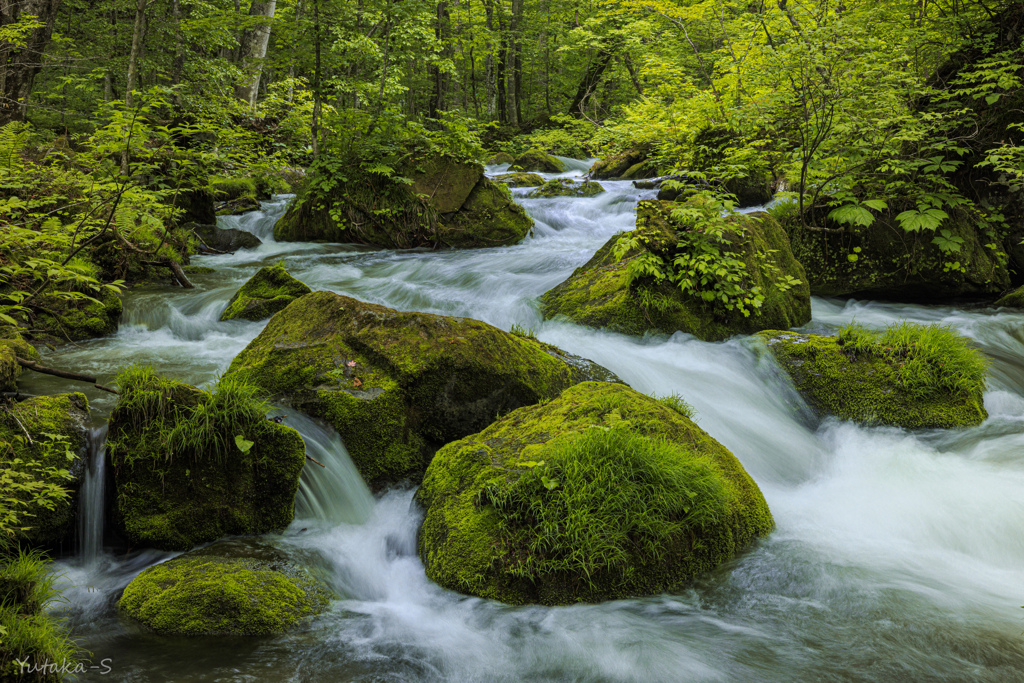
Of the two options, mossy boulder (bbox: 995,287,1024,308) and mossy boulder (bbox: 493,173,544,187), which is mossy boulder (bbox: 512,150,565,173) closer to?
mossy boulder (bbox: 493,173,544,187)

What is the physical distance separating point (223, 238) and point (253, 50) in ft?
22.0

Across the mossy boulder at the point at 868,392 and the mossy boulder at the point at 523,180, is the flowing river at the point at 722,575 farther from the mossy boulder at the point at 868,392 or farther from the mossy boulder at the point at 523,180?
the mossy boulder at the point at 523,180

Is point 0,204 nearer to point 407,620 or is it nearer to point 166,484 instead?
point 166,484

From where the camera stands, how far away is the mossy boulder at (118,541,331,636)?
283 centimetres

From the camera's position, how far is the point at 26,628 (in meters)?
2.15

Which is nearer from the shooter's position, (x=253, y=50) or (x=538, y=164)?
(x=253, y=50)

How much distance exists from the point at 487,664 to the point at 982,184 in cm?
1049

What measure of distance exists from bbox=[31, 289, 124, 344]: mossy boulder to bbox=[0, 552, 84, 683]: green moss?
4.59 m

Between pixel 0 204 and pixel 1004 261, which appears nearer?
pixel 0 204

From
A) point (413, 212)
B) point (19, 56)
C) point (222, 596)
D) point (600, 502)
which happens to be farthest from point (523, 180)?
point (222, 596)

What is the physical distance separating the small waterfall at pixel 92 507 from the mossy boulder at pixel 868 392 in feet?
19.4

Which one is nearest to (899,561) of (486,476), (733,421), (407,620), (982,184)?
(733,421)

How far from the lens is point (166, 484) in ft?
11.5

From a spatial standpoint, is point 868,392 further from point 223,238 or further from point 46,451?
point 223,238
